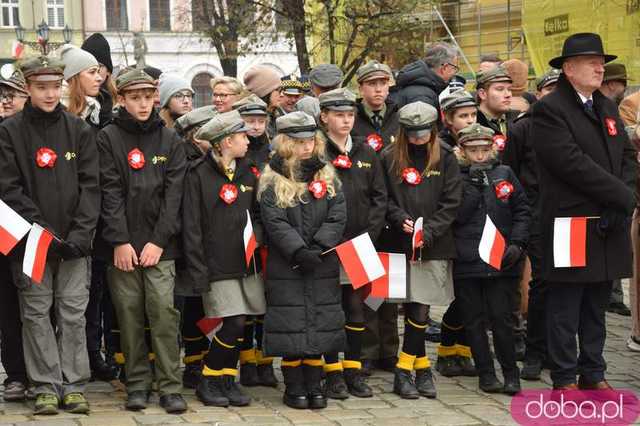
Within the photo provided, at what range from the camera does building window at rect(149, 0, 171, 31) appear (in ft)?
188

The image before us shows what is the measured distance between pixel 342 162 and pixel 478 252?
1.07 metres

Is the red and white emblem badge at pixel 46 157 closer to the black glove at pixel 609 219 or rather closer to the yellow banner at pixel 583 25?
the black glove at pixel 609 219

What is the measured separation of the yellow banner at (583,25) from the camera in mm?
13203

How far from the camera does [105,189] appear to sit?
673cm

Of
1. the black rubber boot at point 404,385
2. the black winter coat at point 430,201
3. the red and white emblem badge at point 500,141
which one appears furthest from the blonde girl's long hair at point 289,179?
the red and white emblem badge at point 500,141

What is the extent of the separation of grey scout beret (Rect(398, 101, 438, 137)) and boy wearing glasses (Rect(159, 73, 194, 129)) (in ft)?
6.56

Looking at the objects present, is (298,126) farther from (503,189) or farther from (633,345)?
(633,345)

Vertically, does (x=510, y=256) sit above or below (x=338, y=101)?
below

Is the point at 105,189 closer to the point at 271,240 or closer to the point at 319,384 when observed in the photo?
the point at 271,240

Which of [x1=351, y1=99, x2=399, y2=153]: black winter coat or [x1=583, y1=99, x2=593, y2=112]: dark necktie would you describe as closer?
[x1=583, y1=99, x2=593, y2=112]: dark necktie

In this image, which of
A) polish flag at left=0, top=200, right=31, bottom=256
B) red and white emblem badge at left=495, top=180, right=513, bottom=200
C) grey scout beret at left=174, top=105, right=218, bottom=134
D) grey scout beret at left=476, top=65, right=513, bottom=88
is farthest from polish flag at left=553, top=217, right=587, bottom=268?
polish flag at left=0, top=200, right=31, bottom=256

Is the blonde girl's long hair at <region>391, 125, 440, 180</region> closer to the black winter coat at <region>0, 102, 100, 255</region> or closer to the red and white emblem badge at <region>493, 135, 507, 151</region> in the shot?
the red and white emblem badge at <region>493, 135, 507, 151</region>

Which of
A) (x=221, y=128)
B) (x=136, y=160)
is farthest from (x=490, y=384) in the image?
(x=136, y=160)

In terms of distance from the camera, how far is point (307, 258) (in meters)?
6.62
